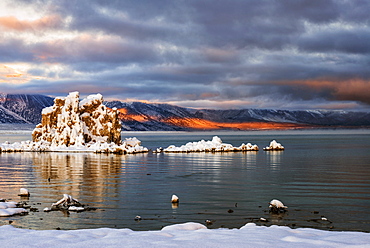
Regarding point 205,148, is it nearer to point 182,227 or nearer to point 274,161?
point 274,161

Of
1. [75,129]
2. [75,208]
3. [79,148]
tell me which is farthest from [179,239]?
[75,129]

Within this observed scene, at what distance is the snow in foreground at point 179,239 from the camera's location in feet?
37.3

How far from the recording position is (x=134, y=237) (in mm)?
12492

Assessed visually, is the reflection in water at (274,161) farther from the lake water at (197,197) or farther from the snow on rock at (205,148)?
the snow on rock at (205,148)

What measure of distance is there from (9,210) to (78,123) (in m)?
76.8

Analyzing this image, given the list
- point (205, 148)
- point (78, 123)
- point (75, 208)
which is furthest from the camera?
point (78, 123)

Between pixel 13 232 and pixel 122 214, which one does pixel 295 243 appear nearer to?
pixel 13 232

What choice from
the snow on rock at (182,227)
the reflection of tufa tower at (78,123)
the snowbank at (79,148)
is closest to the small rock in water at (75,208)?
the snow on rock at (182,227)

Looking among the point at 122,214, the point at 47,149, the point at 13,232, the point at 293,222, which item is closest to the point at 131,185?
the point at 122,214

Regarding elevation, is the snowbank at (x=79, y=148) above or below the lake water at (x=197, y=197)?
above

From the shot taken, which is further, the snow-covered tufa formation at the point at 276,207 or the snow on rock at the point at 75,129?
the snow on rock at the point at 75,129

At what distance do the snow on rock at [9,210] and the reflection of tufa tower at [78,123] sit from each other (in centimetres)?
7356

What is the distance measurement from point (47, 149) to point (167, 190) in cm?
7232

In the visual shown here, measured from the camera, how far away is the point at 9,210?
71.1ft
